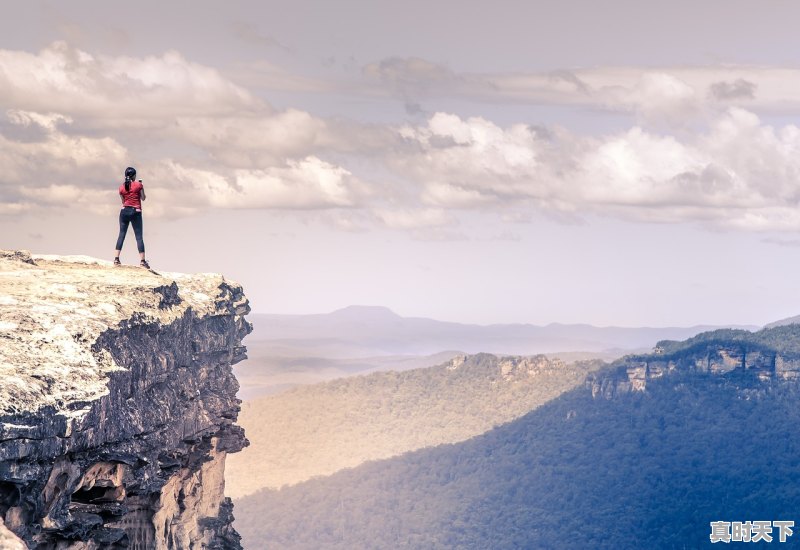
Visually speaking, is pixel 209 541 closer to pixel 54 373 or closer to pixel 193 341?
pixel 193 341

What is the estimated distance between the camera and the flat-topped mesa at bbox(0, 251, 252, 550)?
30.3 metres

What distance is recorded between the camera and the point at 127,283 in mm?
42406

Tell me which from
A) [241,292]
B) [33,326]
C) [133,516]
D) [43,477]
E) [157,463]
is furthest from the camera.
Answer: [241,292]

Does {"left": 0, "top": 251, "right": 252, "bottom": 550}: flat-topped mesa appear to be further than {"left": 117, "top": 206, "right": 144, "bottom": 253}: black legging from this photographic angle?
No

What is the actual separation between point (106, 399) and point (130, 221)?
16416mm

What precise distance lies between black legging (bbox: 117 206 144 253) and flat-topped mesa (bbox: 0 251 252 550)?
813 millimetres

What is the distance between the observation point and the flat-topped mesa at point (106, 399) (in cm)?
3034

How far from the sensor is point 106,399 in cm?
3353

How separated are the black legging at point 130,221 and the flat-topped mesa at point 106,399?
0.81 meters

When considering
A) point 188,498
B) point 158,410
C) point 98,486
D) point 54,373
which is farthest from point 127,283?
point 188,498

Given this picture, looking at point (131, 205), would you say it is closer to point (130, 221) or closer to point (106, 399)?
→ point (130, 221)

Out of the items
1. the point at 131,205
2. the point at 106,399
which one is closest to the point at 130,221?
the point at 131,205

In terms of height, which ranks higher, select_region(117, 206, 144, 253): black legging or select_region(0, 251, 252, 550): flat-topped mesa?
select_region(117, 206, 144, 253): black legging

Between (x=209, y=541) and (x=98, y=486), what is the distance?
20716mm
